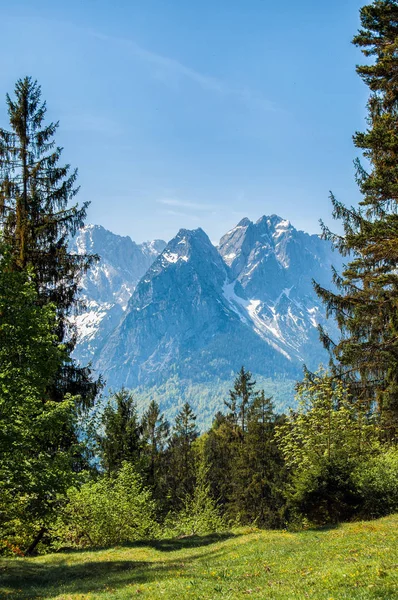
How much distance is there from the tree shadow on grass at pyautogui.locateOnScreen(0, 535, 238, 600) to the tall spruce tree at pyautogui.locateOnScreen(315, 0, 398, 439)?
451 inches

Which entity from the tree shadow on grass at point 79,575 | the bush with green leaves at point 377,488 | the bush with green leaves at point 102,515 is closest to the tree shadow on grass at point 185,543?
the bush with green leaves at point 102,515

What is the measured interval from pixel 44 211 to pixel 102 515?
17.9 metres

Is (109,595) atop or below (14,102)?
below

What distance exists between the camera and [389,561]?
12.3 meters

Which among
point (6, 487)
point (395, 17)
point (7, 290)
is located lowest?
point (6, 487)

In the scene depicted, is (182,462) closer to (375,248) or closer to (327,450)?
(327,450)

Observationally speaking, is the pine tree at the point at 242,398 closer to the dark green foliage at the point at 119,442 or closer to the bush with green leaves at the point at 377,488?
the dark green foliage at the point at 119,442

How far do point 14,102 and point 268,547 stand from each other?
26361mm

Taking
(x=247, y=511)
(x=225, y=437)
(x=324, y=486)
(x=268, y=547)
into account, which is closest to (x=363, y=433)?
(x=324, y=486)

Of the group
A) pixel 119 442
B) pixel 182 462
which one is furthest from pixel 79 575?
pixel 182 462

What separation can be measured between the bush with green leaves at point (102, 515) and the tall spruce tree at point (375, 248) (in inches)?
591

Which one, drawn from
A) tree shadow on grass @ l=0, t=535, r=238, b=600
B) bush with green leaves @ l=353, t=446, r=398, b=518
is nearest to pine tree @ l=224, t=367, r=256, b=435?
bush with green leaves @ l=353, t=446, r=398, b=518

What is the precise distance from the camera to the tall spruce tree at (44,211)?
26.6 m

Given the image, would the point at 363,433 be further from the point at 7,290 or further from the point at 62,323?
the point at 7,290
